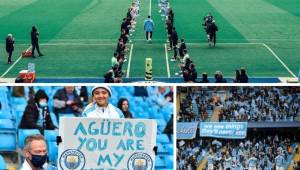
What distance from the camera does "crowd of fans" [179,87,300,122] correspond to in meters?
7.73

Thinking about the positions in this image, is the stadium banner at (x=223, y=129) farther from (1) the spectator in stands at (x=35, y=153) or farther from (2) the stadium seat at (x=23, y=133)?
(2) the stadium seat at (x=23, y=133)

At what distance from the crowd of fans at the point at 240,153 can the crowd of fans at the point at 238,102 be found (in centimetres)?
30

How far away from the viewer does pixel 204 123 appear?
26.2ft

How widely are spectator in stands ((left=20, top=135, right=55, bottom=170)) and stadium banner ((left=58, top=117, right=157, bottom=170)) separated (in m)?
0.17

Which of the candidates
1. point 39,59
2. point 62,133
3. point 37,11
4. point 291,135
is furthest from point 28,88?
point 37,11

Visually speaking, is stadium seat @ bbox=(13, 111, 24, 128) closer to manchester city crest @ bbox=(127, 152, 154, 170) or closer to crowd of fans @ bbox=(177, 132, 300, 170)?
manchester city crest @ bbox=(127, 152, 154, 170)

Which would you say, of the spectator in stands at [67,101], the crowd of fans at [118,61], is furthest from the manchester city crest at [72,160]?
the crowd of fans at [118,61]

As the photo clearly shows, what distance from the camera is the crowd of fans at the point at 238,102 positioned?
304 inches

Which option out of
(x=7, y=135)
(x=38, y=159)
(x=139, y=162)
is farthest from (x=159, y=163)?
(x=7, y=135)

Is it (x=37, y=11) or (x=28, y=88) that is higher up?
(x=37, y=11)

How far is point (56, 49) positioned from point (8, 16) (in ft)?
33.5

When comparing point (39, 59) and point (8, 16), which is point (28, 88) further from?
point (8, 16)

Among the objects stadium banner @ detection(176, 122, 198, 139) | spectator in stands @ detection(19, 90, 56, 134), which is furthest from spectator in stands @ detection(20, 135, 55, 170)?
stadium banner @ detection(176, 122, 198, 139)

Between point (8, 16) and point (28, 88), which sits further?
point (8, 16)
